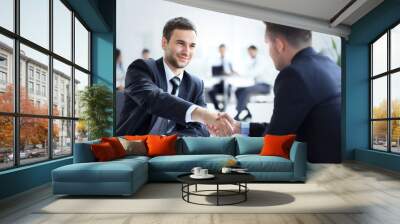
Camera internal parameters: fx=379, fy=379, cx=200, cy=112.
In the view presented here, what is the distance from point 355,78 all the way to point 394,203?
531cm

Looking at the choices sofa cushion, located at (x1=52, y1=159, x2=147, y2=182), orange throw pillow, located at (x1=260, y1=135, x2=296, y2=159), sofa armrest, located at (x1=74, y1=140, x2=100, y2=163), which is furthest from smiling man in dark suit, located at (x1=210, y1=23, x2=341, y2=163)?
sofa cushion, located at (x1=52, y1=159, x2=147, y2=182)

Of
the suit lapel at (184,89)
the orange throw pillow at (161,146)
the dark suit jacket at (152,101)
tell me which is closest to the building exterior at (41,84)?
the dark suit jacket at (152,101)

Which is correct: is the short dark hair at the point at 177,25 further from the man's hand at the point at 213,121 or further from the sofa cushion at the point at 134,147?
the sofa cushion at the point at 134,147

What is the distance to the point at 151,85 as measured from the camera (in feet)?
26.8

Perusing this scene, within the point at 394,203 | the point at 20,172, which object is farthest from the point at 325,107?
the point at 20,172

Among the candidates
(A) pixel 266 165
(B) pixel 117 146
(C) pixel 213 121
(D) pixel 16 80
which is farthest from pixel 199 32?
(D) pixel 16 80

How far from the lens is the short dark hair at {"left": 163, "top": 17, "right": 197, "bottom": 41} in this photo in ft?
27.8

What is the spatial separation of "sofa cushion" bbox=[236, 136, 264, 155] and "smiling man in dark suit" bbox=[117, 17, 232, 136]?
1375 millimetres

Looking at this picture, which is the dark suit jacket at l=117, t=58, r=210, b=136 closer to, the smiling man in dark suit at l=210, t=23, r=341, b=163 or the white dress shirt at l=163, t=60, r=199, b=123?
the white dress shirt at l=163, t=60, r=199, b=123

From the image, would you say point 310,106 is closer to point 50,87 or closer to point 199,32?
point 199,32

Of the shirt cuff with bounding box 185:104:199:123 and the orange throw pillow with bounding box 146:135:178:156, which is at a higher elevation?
the shirt cuff with bounding box 185:104:199:123

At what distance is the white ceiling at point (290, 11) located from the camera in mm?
7895

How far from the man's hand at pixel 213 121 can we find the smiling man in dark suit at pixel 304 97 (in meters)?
0.07

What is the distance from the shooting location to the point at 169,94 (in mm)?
8180
